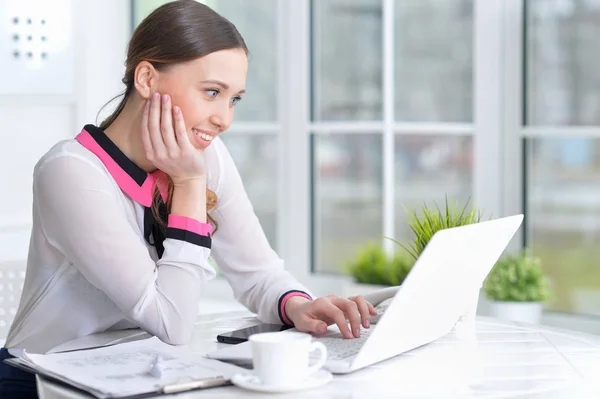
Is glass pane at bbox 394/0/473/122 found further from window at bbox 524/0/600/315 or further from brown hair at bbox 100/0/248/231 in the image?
brown hair at bbox 100/0/248/231

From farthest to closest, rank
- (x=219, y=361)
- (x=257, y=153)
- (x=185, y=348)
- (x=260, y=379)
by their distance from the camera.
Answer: (x=257, y=153) < (x=185, y=348) < (x=219, y=361) < (x=260, y=379)

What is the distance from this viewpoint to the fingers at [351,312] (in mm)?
1496

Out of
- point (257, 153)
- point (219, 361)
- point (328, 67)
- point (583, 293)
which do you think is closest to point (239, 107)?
point (257, 153)

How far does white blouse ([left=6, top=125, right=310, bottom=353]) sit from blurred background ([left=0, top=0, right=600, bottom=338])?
1.02 metres

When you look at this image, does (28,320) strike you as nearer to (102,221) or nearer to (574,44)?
(102,221)

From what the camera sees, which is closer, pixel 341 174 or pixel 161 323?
pixel 161 323

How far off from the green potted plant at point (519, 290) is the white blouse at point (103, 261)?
121cm

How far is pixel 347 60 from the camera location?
3.64m

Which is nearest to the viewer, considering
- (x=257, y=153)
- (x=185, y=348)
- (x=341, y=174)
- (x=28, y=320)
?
(x=185, y=348)

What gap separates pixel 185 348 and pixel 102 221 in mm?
255

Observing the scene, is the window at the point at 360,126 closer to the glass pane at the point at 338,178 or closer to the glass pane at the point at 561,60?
the glass pane at the point at 338,178

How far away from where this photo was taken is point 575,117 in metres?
3.57

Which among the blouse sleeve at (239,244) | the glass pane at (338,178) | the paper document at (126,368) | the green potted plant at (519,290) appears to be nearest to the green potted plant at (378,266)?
the glass pane at (338,178)

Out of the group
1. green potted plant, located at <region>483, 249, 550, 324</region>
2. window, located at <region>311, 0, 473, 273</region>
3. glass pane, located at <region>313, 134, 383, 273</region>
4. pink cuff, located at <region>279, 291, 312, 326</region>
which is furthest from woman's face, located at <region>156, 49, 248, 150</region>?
glass pane, located at <region>313, 134, 383, 273</region>
